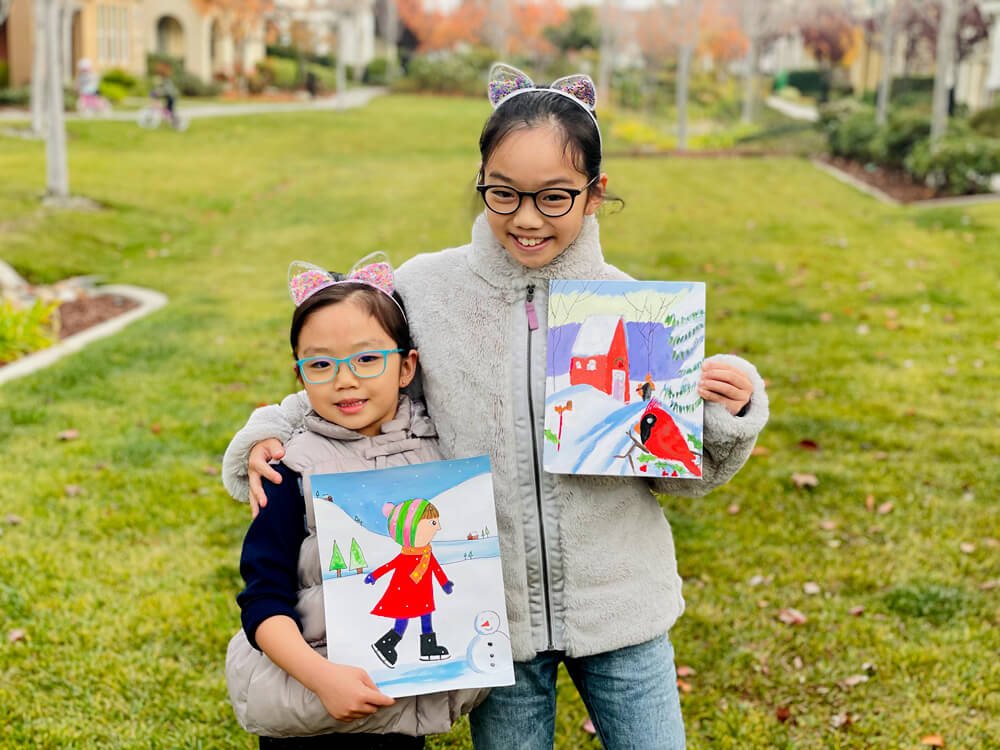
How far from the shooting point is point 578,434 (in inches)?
75.4

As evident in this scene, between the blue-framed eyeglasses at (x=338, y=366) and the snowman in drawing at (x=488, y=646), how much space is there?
0.51m

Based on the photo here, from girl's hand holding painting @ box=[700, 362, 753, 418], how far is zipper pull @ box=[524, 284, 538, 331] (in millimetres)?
342

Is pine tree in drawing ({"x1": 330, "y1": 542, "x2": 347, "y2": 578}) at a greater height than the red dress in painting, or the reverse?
pine tree in drawing ({"x1": 330, "y1": 542, "x2": 347, "y2": 578})

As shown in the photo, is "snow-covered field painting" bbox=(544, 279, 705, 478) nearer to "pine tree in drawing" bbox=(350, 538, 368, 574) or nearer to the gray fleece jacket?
the gray fleece jacket

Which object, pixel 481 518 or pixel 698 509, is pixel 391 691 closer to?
pixel 481 518

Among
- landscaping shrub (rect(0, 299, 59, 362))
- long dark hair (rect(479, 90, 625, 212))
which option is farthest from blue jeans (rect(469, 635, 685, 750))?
landscaping shrub (rect(0, 299, 59, 362))

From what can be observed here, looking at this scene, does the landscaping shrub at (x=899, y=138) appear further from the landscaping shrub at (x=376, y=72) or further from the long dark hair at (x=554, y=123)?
the landscaping shrub at (x=376, y=72)

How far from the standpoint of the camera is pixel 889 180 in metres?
17.1

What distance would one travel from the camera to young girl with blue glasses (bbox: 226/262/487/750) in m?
1.76

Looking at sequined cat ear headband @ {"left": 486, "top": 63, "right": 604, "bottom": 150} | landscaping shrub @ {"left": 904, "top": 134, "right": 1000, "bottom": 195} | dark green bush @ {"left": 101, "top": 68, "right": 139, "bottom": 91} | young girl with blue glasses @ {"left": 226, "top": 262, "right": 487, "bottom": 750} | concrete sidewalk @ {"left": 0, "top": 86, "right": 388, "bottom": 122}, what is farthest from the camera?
dark green bush @ {"left": 101, "top": 68, "right": 139, "bottom": 91}

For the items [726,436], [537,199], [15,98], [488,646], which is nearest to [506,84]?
[537,199]

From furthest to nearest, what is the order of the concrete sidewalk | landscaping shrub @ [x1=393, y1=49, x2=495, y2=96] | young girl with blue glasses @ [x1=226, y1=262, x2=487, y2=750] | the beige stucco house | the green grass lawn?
landscaping shrub @ [x1=393, y1=49, x2=495, y2=96] → the beige stucco house → the concrete sidewalk → the green grass lawn → young girl with blue glasses @ [x1=226, y1=262, x2=487, y2=750]

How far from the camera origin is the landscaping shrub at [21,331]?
22.7 feet

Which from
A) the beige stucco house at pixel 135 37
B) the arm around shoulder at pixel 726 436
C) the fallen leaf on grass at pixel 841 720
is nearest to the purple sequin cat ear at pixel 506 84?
the arm around shoulder at pixel 726 436
